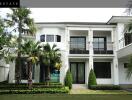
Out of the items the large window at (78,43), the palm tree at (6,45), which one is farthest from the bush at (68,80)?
the palm tree at (6,45)

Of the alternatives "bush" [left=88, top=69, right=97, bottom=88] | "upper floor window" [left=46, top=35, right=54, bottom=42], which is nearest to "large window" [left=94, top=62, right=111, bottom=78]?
"bush" [left=88, top=69, right=97, bottom=88]

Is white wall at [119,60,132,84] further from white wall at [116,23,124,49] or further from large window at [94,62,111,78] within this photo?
white wall at [116,23,124,49]

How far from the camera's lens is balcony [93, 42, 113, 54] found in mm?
26688

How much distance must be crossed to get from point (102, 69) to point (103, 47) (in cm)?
308

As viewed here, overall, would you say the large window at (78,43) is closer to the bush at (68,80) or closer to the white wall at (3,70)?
the bush at (68,80)

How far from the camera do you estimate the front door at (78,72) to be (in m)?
27.8

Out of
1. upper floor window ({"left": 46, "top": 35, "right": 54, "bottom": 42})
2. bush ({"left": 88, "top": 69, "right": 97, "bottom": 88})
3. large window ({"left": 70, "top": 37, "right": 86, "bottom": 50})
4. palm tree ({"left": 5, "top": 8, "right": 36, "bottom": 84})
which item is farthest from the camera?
large window ({"left": 70, "top": 37, "right": 86, "bottom": 50})

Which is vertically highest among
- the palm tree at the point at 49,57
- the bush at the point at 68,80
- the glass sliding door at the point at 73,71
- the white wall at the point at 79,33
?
the white wall at the point at 79,33

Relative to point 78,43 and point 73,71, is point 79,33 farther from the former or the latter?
point 73,71

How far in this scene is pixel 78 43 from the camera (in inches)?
1121

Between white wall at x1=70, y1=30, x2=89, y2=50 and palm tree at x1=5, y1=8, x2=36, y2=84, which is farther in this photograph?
white wall at x1=70, y1=30, x2=89, y2=50

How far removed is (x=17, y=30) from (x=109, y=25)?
11.8m

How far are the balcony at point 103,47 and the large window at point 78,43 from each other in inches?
61.1

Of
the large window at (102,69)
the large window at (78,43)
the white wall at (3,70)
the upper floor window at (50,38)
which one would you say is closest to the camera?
the upper floor window at (50,38)
